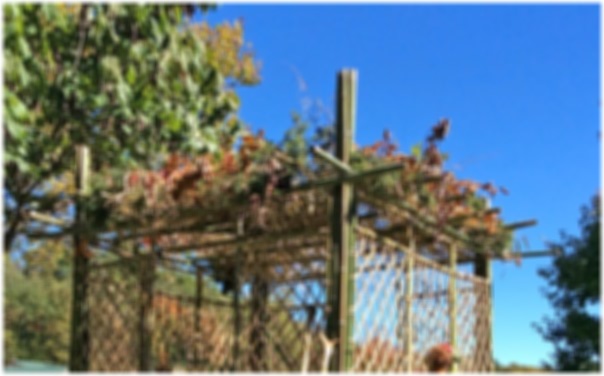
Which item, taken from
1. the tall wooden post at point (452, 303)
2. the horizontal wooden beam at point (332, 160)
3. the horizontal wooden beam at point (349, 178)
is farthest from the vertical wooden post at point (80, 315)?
the tall wooden post at point (452, 303)

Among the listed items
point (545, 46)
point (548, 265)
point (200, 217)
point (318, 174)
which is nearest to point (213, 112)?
point (200, 217)

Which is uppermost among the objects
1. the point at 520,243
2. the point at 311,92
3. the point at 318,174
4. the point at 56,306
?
the point at 311,92

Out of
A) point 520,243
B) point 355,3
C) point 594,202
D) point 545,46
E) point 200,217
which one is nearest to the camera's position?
point 355,3

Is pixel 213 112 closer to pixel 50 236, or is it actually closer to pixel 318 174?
pixel 318 174

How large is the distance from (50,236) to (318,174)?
2.42 metres

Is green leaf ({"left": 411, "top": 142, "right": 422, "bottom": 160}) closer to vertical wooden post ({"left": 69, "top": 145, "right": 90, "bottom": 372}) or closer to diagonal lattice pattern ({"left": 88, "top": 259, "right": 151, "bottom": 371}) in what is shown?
diagonal lattice pattern ({"left": 88, "top": 259, "right": 151, "bottom": 371})

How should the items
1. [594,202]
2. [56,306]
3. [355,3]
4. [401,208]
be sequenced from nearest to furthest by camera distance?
1. [355,3]
2. [401,208]
3. [594,202]
4. [56,306]

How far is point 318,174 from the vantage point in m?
4.20

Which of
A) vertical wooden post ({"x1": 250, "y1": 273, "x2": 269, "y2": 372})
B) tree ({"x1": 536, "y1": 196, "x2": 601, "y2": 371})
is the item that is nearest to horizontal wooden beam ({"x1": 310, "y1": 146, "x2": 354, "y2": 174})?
vertical wooden post ({"x1": 250, "y1": 273, "x2": 269, "y2": 372})

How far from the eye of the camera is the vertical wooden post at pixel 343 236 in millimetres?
4004

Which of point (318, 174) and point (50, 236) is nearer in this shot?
point (318, 174)

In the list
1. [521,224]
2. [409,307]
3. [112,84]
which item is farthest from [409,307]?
[112,84]

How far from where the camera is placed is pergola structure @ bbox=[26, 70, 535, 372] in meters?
4.11

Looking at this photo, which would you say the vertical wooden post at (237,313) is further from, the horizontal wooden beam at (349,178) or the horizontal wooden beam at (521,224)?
the horizontal wooden beam at (521,224)
